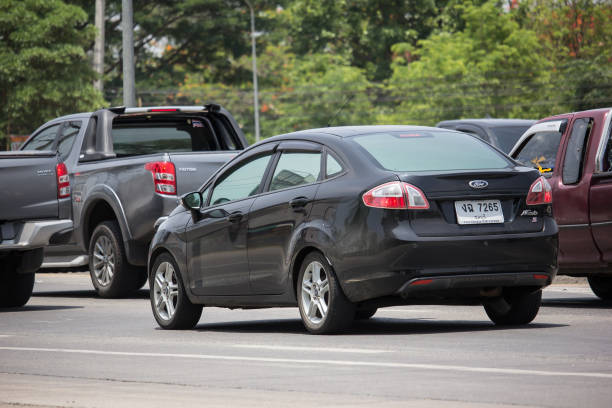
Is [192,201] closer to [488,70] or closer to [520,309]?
[520,309]

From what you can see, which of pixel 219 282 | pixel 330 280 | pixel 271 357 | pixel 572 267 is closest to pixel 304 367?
pixel 271 357

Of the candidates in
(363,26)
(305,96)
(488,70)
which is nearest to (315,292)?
(488,70)

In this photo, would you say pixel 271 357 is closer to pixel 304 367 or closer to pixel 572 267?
pixel 304 367

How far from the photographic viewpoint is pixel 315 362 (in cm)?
827

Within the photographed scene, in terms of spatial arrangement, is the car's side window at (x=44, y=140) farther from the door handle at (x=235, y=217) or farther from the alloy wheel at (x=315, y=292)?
the alloy wheel at (x=315, y=292)

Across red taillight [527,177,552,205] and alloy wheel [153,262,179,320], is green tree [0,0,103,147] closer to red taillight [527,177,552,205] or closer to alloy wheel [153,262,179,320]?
alloy wheel [153,262,179,320]

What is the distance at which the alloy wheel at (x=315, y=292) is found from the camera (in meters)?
9.86

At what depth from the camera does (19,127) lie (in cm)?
4247

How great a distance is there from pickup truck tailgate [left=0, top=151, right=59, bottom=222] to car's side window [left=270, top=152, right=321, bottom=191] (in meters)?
4.39

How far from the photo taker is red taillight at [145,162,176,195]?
582 inches

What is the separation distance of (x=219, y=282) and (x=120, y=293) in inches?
203

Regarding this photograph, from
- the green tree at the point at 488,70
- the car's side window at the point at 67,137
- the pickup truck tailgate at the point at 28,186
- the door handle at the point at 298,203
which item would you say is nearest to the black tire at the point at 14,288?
the pickup truck tailgate at the point at 28,186

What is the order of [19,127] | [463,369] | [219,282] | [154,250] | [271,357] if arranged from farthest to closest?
1. [19,127]
2. [154,250]
3. [219,282]
4. [271,357]
5. [463,369]

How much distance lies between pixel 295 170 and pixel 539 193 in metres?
1.88
